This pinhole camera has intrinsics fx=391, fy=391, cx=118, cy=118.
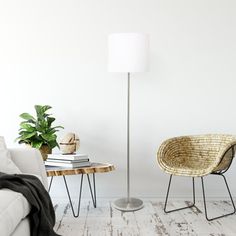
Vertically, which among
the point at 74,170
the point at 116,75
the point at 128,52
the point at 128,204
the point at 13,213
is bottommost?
the point at 128,204

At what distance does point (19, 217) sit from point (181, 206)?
1.82m

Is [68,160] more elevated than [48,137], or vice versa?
[48,137]

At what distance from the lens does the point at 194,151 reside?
3.40 meters

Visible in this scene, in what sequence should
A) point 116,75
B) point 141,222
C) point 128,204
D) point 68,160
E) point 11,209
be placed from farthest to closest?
point 116,75
point 128,204
point 68,160
point 141,222
point 11,209

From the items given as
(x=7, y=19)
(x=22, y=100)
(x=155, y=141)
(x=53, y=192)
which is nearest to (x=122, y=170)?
(x=155, y=141)

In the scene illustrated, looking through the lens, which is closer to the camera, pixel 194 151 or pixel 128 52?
pixel 128 52

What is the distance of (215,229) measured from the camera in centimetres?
282

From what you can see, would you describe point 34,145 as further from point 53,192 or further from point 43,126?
point 53,192

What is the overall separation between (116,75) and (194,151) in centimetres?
98

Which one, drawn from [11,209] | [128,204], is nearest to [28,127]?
[128,204]

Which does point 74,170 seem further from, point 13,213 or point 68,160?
point 13,213

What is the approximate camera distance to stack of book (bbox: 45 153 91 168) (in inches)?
120

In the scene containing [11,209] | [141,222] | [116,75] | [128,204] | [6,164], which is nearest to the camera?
[11,209]

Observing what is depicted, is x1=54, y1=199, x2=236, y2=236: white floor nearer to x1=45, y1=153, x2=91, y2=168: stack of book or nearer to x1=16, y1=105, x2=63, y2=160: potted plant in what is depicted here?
x1=45, y1=153, x2=91, y2=168: stack of book
